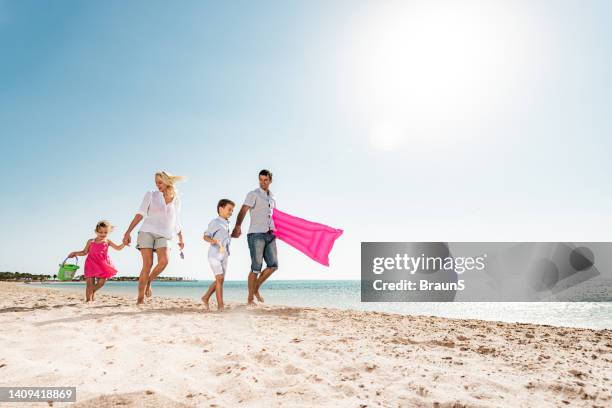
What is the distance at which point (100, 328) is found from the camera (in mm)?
4496

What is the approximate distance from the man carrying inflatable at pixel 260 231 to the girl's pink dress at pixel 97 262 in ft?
8.84

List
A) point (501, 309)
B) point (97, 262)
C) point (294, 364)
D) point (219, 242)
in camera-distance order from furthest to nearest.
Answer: point (501, 309) → point (97, 262) → point (219, 242) → point (294, 364)

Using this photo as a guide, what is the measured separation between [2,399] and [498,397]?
3.18 metres

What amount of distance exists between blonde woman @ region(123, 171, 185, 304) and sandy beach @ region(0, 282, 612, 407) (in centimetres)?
168

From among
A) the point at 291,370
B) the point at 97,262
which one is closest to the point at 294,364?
the point at 291,370

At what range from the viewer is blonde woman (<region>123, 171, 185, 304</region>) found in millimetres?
6758

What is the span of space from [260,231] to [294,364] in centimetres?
441

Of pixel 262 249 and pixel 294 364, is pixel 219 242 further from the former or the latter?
pixel 294 364

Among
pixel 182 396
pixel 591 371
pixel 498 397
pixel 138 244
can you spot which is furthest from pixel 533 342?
pixel 138 244

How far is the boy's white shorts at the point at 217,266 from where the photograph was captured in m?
6.65

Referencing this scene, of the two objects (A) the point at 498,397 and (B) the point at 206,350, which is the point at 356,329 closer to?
(B) the point at 206,350

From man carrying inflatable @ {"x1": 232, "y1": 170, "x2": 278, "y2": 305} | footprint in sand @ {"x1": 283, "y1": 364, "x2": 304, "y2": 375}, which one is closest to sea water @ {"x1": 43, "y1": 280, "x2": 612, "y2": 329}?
man carrying inflatable @ {"x1": 232, "y1": 170, "x2": 278, "y2": 305}

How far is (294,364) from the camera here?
3229 millimetres

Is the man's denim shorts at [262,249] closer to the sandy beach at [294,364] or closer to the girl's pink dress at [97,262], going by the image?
the sandy beach at [294,364]
